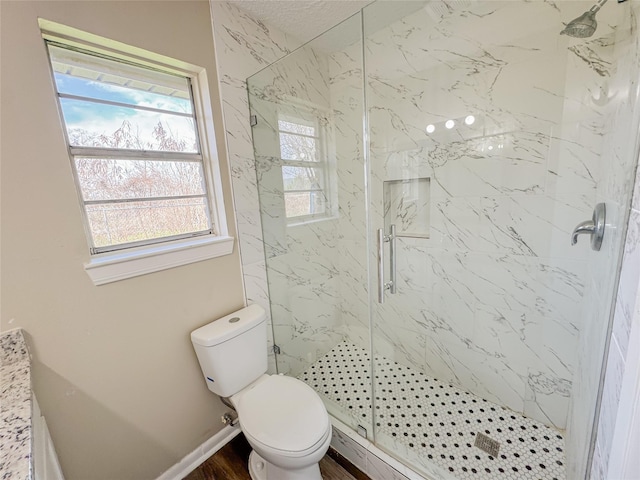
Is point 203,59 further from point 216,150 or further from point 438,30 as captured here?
point 438,30

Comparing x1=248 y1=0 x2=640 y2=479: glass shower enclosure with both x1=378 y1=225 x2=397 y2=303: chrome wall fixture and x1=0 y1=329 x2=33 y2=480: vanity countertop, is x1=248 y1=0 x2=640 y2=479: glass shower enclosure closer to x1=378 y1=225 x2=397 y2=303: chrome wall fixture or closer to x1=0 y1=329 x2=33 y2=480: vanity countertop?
x1=378 y1=225 x2=397 y2=303: chrome wall fixture

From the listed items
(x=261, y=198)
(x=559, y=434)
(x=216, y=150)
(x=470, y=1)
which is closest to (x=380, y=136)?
(x=470, y=1)

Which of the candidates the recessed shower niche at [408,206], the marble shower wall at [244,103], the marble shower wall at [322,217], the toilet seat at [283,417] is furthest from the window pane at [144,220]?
the recessed shower niche at [408,206]

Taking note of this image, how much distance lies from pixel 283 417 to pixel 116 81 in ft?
5.59

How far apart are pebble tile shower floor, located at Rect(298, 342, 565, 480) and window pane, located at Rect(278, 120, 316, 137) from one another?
5.64ft

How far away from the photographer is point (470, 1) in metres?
1.39

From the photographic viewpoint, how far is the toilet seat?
110 cm

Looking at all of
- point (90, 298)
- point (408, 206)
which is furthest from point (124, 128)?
point (408, 206)

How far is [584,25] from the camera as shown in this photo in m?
1.17

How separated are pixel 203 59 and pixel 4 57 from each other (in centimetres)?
73

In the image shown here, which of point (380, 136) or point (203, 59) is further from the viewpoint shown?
point (380, 136)

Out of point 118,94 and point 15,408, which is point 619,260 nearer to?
point 15,408

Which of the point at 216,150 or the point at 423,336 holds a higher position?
the point at 216,150

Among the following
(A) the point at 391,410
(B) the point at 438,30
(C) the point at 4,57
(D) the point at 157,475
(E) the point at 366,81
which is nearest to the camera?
(C) the point at 4,57
